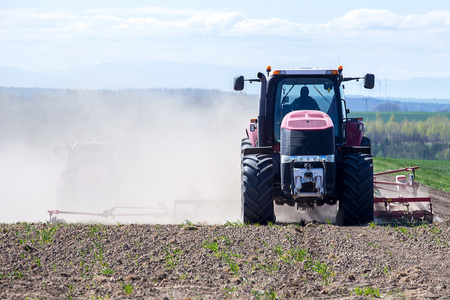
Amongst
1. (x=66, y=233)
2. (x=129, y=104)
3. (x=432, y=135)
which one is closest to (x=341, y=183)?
(x=66, y=233)

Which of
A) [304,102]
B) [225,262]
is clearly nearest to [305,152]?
[304,102]

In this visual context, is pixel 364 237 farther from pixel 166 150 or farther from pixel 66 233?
pixel 166 150

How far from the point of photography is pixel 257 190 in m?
11.0

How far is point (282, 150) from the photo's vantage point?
11094 mm

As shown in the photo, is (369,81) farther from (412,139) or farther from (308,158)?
(412,139)

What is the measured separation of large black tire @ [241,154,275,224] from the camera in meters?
11.0

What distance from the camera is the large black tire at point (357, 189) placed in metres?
11.1

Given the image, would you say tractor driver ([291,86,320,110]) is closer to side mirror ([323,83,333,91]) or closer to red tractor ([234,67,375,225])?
red tractor ([234,67,375,225])

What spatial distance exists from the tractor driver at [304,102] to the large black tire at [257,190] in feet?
4.44

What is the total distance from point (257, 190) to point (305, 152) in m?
1.05

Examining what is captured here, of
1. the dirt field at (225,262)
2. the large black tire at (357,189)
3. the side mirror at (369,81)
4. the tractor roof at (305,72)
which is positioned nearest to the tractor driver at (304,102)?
the tractor roof at (305,72)

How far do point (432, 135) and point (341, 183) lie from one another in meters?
118

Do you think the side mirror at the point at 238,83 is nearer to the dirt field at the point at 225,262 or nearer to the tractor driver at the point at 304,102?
the tractor driver at the point at 304,102

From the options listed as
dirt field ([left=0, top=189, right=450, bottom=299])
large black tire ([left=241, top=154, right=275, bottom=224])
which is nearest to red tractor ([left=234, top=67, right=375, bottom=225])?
large black tire ([left=241, top=154, right=275, bottom=224])
